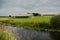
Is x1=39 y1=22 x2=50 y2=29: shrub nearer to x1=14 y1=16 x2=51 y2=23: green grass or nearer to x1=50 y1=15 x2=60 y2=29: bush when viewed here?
x1=14 y1=16 x2=51 y2=23: green grass

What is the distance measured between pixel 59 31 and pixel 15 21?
14.0 feet

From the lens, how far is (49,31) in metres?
20.2

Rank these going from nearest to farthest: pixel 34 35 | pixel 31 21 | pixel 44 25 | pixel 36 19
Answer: pixel 34 35 < pixel 36 19 < pixel 44 25 < pixel 31 21

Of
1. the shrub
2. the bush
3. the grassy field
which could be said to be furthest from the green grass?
the bush

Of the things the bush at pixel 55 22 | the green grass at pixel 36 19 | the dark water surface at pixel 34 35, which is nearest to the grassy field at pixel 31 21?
the green grass at pixel 36 19

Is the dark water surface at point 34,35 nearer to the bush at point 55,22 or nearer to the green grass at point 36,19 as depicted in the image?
the bush at point 55,22

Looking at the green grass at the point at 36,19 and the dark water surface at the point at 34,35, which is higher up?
the green grass at the point at 36,19

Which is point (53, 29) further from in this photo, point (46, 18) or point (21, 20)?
point (21, 20)

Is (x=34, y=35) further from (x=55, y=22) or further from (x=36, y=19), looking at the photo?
(x=36, y=19)

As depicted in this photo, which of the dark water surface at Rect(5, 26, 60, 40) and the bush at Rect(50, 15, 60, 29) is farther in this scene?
the bush at Rect(50, 15, 60, 29)

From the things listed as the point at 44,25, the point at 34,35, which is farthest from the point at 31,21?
the point at 34,35

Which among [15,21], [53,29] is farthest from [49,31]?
[15,21]

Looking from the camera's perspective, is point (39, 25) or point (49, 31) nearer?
point (49, 31)

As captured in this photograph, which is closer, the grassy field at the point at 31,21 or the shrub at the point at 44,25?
the grassy field at the point at 31,21
